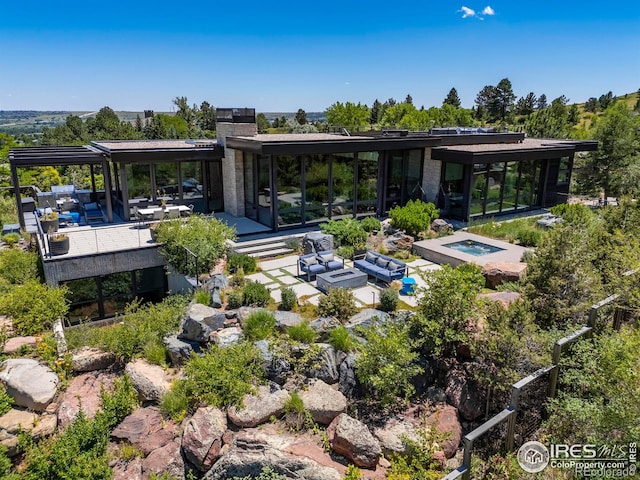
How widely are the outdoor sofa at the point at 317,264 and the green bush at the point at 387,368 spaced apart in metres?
4.50

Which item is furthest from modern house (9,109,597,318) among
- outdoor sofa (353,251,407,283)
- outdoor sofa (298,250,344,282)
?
outdoor sofa (353,251,407,283)

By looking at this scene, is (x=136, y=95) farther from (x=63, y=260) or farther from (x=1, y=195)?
(x=63, y=260)

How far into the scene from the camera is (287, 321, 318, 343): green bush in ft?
27.9

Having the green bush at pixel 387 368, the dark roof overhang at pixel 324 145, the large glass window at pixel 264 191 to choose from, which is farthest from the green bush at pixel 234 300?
the dark roof overhang at pixel 324 145

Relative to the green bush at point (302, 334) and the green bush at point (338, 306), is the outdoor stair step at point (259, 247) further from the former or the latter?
the green bush at point (302, 334)

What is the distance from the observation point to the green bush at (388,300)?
32.4 ft

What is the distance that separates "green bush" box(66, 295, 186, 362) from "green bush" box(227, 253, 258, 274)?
242cm

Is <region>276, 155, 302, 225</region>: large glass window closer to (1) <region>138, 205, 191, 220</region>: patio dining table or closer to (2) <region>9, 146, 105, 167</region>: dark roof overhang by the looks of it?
(1) <region>138, 205, 191, 220</region>: patio dining table

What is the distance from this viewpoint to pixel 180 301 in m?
10.9

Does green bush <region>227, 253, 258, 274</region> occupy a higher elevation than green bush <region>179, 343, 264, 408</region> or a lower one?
higher

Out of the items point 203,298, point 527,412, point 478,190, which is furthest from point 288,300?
point 478,190

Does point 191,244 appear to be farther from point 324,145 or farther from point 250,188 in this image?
point 324,145

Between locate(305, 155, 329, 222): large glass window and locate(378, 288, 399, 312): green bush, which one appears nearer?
locate(378, 288, 399, 312): green bush

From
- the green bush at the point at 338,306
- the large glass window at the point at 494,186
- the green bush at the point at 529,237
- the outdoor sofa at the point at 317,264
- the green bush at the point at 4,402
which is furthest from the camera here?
the large glass window at the point at 494,186
